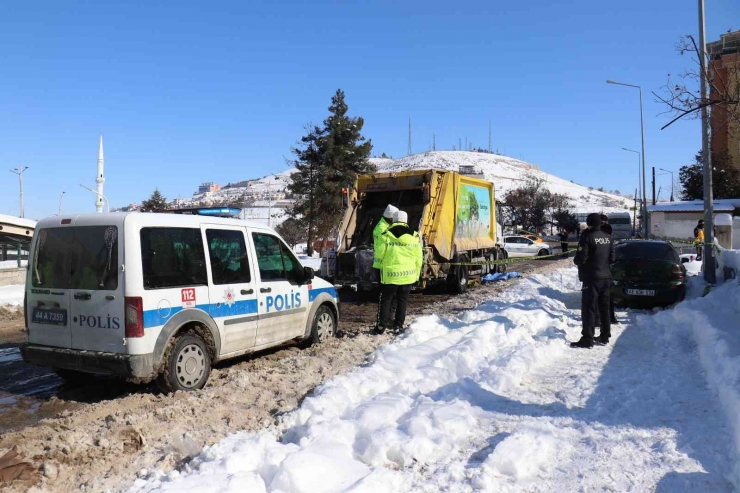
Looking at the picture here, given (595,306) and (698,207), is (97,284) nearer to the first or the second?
(595,306)

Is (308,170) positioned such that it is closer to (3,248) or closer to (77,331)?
(3,248)

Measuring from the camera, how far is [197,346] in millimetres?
5723

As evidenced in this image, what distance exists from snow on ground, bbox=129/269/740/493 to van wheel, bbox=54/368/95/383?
3.00 meters

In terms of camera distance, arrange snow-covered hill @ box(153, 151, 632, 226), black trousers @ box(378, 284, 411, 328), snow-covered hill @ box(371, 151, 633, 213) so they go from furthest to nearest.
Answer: snow-covered hill @ box(371, 151, 633, 213) → snow-covered hill @ box(153, 151, 632, 226) → black trousers @ box(378, 284, 411, 328)

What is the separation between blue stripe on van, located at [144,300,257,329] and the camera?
16.9 feet

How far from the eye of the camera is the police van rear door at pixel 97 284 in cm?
513

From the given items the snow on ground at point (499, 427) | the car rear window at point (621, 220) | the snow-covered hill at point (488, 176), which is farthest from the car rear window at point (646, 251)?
the snow-covered hill at point (488, 176)

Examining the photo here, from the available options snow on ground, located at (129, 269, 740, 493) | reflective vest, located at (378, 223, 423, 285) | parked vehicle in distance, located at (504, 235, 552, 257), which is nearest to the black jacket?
snow on ground, located at (129, 269, 740, 493)

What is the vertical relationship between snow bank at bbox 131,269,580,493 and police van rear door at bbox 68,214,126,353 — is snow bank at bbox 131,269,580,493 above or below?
below

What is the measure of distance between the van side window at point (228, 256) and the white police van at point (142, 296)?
12mm

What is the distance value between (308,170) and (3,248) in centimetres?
1586

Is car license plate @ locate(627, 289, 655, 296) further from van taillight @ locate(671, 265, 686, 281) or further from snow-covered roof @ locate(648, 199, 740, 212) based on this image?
snow-covered roof @ locate(648, 199, 740, 212)

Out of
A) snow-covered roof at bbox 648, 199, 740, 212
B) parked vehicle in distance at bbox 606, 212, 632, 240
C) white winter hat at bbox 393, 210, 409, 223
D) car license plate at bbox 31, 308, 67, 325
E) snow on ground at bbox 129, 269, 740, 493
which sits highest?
snow-covered roof at bbox 648, 199, 740, 212

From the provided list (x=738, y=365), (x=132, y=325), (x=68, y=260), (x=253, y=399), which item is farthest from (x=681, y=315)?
(x=68, y=260)
